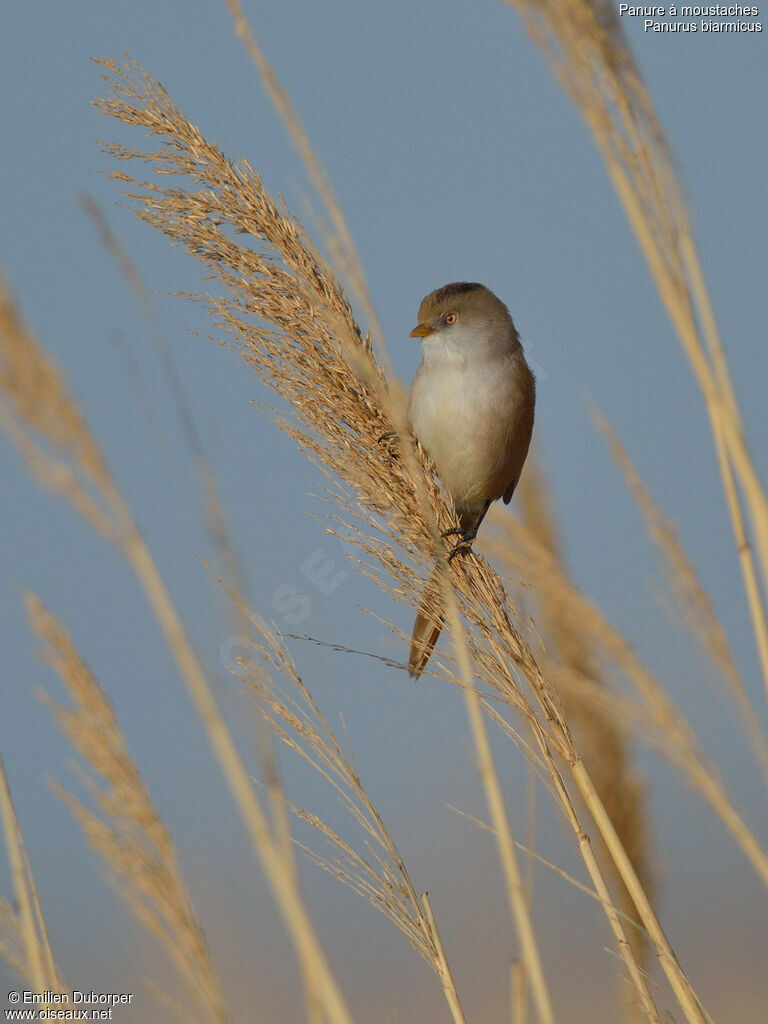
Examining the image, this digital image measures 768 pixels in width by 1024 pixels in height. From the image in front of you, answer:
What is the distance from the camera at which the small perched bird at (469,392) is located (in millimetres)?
3398

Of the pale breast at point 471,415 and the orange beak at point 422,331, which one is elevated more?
the orange beak at point 422,331

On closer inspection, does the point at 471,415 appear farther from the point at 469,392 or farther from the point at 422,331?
the point at 422,331

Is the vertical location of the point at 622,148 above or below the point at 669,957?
above

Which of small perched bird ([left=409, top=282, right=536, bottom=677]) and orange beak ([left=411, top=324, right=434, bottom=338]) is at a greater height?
orange beak ([left=411, top=324, right=434, bottom=338])

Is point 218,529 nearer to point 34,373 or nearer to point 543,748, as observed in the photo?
point 34,373

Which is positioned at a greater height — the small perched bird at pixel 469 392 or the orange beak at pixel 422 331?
the orange beak at pixel 422 331

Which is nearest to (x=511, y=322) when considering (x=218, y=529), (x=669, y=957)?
(x=669, y=957)

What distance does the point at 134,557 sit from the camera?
916 mm

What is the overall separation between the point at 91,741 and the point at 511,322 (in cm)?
A: 270

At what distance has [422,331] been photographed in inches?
137

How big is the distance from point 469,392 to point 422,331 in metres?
0.28

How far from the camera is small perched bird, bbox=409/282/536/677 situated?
3398 mm

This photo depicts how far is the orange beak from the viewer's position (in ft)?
11.4

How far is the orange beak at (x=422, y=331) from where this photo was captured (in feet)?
11.4
